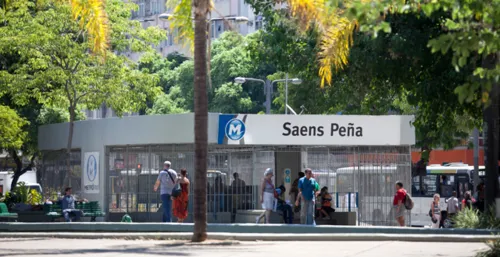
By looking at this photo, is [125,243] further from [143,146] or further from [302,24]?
[143,146]

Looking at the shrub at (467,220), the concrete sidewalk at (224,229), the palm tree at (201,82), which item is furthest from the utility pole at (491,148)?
the palm tree at (201,82)

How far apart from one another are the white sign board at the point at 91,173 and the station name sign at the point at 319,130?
6136 millimetres

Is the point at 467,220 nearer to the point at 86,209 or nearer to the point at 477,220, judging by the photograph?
the point at 477,220

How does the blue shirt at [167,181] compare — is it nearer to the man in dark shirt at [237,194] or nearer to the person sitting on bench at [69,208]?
the person sitting on bench at [69,208]

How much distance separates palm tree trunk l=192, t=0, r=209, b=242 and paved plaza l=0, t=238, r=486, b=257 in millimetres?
513

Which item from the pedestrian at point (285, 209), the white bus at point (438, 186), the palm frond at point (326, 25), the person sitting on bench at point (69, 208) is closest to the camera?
the palm frond at point (326, 25)

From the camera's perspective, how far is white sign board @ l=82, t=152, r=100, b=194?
32.8 metres

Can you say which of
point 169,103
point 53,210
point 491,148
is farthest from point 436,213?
point 169,103

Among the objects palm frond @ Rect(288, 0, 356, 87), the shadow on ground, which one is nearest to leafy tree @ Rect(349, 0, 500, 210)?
palm frond @ Rect(288, 0, 356, 87)

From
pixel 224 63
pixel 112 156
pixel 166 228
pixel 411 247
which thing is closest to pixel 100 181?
pixel 112 156

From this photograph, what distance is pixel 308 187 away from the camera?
1051 inches

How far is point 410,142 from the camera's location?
104 feet

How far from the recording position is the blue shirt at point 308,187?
26688mm

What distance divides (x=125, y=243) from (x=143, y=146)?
1224 cm
